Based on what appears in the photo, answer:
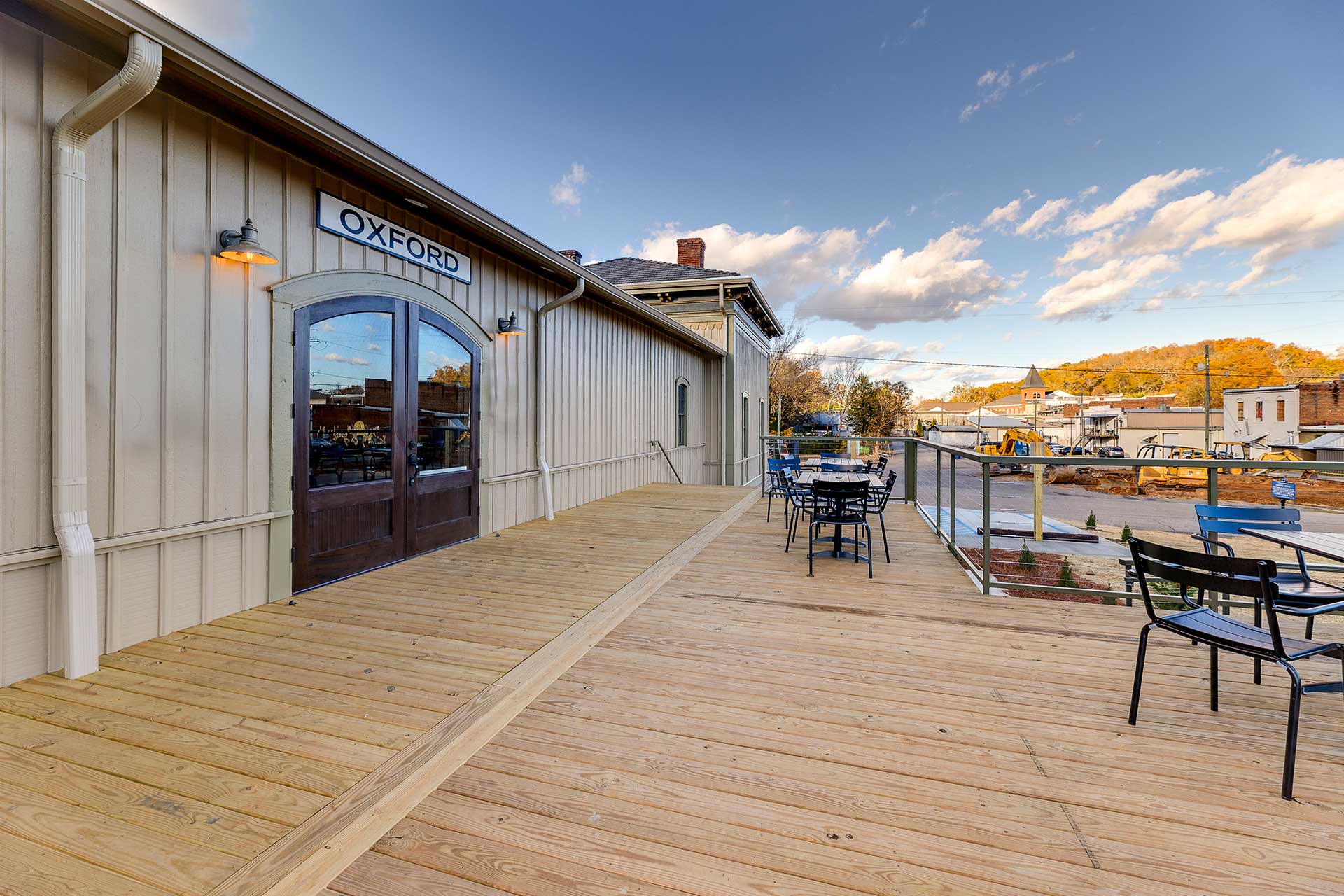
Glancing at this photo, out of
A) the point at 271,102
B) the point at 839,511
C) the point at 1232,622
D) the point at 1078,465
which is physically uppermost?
the point at 271,102

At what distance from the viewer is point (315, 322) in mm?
3691

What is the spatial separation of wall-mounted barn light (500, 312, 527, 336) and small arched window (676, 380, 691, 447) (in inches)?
229

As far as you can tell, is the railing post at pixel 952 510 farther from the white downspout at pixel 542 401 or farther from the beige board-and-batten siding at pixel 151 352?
the beige board-and-batten siding at pixel 151 352

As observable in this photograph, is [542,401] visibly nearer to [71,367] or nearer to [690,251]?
[71,367]

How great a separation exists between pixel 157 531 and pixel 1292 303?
7515cm

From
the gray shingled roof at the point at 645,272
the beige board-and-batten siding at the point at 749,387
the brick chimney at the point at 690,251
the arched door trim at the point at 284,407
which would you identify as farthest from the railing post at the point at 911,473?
the brick chimney at the point at 690,251

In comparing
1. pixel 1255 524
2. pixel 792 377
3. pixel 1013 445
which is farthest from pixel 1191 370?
pixel 1255 524

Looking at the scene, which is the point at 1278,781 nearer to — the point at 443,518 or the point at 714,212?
the point at 443,518

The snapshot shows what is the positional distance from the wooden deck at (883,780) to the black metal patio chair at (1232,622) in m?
0.20

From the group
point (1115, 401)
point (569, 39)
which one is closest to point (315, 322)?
point (569, 39)

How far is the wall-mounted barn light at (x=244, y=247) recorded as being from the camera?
9.99 ft

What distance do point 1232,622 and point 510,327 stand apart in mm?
5695

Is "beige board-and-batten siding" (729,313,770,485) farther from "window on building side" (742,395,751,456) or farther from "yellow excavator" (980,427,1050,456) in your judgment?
"yellow excavator" (980,427,1050,456)

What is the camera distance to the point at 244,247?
3035 millimetres
